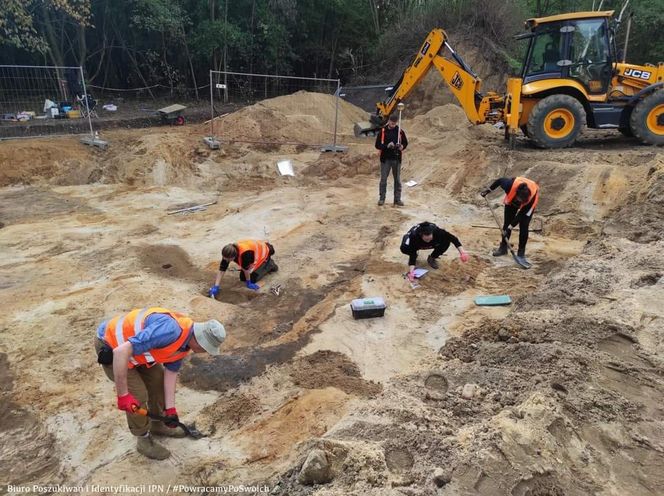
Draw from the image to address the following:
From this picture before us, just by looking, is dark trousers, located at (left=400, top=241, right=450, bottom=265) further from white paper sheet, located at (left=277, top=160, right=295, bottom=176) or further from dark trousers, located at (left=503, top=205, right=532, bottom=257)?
white paper sheet, located at (left=277, top=160, right=295, bottom=176)

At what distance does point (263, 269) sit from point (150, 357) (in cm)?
341

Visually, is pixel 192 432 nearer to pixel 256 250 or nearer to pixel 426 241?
pixel 256 250

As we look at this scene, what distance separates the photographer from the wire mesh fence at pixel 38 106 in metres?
12.4

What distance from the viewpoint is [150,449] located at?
11.9 ft

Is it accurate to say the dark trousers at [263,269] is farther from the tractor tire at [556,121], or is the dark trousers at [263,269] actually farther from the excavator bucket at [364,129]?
the excavator bucket at [364,129]

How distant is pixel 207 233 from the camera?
8336 mm

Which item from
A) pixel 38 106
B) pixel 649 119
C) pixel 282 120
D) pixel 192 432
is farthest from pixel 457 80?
pixel 38 106

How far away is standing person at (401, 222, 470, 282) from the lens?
6285mm

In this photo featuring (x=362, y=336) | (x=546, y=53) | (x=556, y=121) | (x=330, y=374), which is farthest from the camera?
(x=556, y=121)

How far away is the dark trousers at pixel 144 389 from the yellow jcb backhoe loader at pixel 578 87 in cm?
904

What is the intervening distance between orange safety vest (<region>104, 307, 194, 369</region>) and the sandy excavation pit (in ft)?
2.82

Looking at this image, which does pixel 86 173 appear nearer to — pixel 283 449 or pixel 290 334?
pixel 290 334

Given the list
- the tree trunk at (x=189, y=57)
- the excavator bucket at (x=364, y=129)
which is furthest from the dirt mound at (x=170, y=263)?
the tree trunk at (x=189, y=57)

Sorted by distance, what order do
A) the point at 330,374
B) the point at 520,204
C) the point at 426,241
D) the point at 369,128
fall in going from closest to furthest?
the point at 330,374, the point at 426,241, the point at 520,204, the point at 369,128
